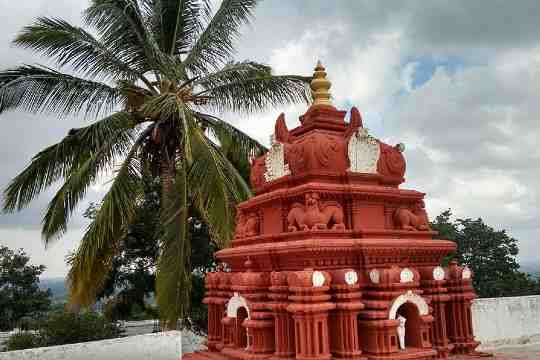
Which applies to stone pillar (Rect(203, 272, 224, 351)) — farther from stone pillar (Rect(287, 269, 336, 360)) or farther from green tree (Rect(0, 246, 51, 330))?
green tree (Rect(0, 246, 51, 330))

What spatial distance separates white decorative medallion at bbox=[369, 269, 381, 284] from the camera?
5907 millimetres

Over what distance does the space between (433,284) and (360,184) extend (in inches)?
63.4

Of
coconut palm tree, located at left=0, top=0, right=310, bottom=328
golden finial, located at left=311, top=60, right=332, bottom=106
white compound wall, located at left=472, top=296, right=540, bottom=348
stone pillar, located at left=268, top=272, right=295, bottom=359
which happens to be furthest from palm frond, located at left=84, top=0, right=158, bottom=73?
white compound wall, located at left=472, top=296, right=540, bottom=348

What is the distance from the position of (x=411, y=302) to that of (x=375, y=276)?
586 mm

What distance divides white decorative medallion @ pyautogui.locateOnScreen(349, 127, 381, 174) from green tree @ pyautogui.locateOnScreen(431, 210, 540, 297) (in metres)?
16.8

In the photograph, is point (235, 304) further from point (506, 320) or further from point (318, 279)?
point (506, 320)

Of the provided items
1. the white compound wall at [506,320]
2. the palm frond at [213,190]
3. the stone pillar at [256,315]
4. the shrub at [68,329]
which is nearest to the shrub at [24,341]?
the shrub at [68,329]

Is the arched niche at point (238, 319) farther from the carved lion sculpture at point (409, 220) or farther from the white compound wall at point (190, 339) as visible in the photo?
the white compound wall at point (190, 339)

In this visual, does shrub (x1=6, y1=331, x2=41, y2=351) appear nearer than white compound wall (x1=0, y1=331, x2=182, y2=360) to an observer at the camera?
No

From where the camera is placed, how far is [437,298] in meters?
6.41

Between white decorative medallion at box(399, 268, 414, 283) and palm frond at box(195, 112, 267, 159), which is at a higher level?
palm frond at box(195, 112, 267, 159)

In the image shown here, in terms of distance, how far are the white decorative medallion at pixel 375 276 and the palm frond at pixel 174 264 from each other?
4.45 metres

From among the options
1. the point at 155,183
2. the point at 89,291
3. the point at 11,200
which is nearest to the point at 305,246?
the point at 89,291

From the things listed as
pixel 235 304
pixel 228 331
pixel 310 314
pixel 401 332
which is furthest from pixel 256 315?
pixel 401 332
